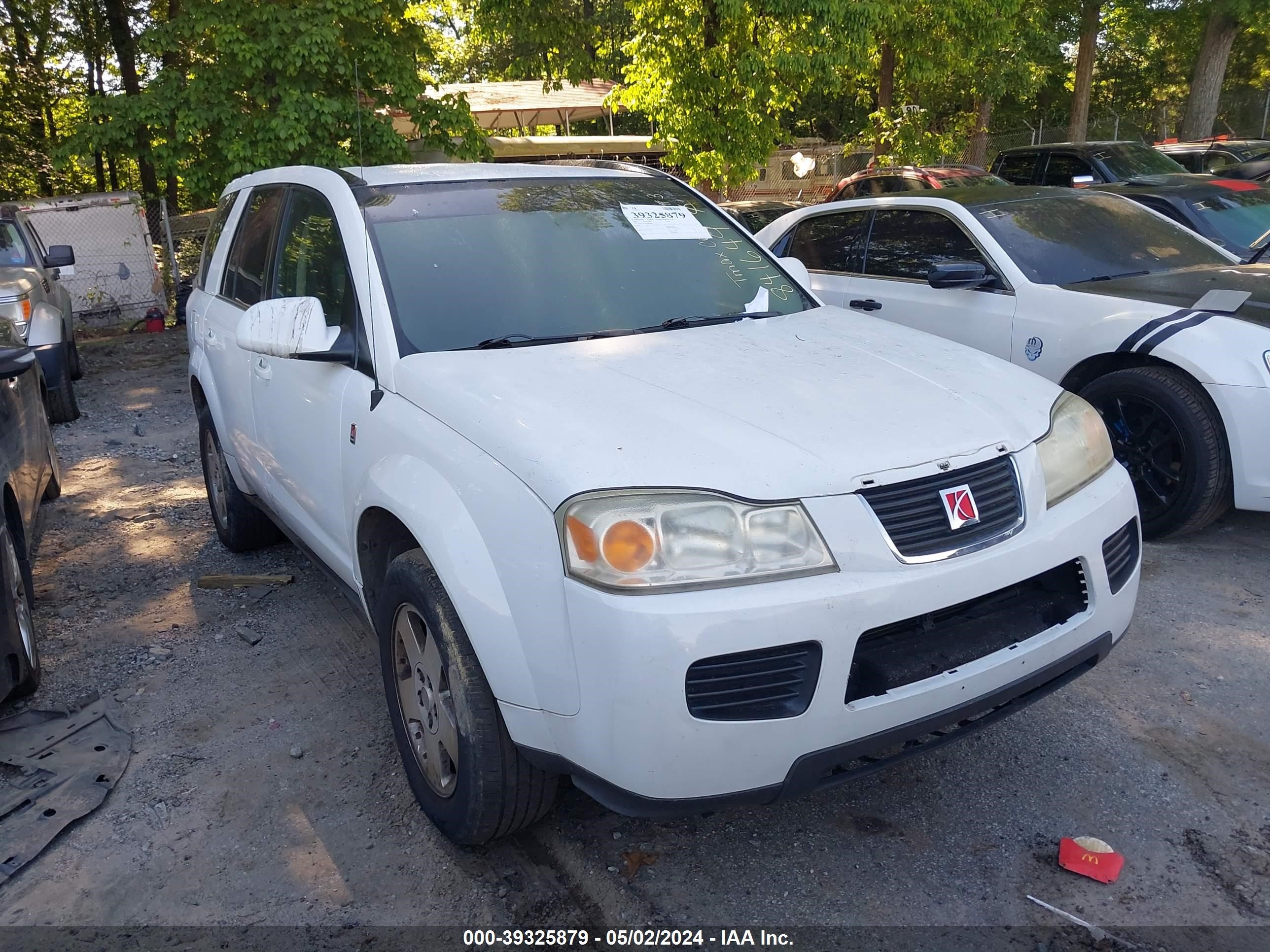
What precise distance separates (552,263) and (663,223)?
0.59m

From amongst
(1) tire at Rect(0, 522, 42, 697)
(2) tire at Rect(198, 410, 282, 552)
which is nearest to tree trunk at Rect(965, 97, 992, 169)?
(2) tire at Rect(198, 410, 282, 552)

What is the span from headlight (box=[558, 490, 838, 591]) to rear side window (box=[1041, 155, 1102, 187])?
11.6m

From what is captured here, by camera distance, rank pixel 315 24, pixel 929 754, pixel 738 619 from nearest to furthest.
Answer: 1. pixel 738 619
2. pixel 929 754
3. pixel 315 24

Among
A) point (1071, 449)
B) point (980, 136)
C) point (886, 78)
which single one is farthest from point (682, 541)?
point (980, 136)

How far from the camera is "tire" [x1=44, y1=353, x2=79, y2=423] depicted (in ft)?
27.3

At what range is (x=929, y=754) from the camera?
322 centimetres

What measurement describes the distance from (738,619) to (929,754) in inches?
56.3

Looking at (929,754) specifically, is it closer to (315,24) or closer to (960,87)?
(315,24)

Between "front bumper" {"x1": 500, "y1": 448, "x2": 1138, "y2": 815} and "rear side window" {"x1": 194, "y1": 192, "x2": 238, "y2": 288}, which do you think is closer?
"front bumper" {"x1": 500, "y1": 448, "x2": 1138, "y2": 815}

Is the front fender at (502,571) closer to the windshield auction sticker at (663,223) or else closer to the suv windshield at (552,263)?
the suv windshield at (552,263)

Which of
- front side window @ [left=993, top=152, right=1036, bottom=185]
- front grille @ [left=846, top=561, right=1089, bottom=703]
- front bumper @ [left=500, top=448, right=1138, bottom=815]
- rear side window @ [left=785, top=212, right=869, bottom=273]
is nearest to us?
front bumper @ [left=500, top=448, right=1138, bottom=815]

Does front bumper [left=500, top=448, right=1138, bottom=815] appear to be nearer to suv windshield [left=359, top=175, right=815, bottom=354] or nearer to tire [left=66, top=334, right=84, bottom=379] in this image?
suv windshield [left=359, top=175, right=815, bottom=354]

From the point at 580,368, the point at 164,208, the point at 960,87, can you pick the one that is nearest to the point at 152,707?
the point at 580,368

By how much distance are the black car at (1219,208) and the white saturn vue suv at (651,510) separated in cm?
550
